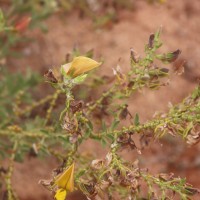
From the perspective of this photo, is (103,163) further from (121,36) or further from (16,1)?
(121,36)

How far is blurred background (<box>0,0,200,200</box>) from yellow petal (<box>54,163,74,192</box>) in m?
1.17

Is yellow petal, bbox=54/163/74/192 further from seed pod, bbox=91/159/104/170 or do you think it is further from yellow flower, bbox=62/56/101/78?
yellow flower, bbox=62/56/101/78

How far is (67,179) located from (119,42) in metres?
1.76

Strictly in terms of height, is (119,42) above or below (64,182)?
below

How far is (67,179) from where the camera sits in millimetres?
1189

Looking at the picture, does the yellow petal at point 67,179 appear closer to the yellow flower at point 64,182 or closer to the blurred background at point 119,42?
the yellow flower at point 64,182

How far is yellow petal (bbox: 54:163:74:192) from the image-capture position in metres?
1.18

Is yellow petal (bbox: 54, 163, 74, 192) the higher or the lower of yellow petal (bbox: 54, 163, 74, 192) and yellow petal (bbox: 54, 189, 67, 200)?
the higher

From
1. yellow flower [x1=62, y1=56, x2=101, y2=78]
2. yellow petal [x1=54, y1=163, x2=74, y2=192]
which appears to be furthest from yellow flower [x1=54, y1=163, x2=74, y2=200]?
yellow flower [x1=62, y1=56, x2=101, y2=78]

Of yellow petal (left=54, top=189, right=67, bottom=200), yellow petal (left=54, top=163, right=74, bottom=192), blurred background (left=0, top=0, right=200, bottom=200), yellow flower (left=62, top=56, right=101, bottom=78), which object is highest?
yellow flower (left=62, top=56, right=101, bottom=78)

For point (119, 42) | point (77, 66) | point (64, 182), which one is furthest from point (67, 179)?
point (119, 42)

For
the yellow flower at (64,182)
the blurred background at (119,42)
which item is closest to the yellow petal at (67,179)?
the yellow flower at (64,182)

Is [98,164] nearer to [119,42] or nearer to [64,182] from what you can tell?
[64,182]

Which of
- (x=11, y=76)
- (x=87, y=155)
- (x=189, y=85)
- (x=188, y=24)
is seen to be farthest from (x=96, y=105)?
(x=188, y=24)
